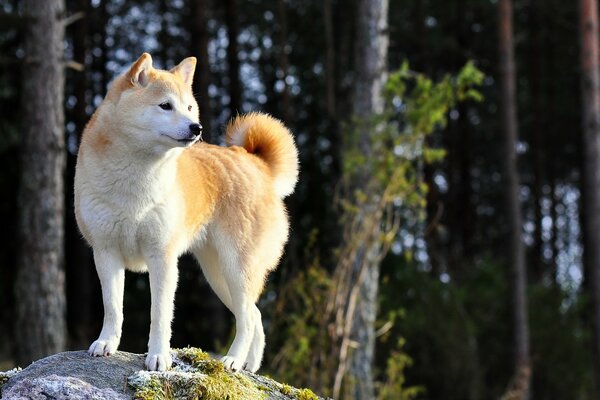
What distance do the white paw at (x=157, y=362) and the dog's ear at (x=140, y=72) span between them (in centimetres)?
124

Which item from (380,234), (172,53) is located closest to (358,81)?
(380,234)

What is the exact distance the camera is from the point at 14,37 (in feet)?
55.6

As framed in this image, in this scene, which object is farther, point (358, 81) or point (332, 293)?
point (358, 81)

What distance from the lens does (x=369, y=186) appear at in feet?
32.1

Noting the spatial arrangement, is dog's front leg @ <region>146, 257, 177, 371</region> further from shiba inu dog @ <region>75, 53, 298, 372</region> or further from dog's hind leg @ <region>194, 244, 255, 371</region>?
dog's hind leg @ <region>194, 244, 255, 371</region>

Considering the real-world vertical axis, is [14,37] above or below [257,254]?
above

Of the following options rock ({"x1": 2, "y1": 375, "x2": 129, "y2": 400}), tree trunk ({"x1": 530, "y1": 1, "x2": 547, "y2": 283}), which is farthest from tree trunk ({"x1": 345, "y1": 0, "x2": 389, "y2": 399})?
tree trunk ({"x1": 530, "y1": 1, "x2": 547, "y2": 283})

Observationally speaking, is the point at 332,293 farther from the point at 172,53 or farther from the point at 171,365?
the point at 172,53

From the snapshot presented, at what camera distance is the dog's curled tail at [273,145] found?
216 inches

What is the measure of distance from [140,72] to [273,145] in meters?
1.22


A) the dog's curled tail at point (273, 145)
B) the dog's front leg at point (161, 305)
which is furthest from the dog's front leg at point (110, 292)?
the dog's curled tail at point (273, 145)

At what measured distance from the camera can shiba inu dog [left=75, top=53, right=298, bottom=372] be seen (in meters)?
4.38

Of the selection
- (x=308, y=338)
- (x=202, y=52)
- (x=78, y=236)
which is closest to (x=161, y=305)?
(x=308, y=338)

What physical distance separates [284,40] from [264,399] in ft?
42.1
